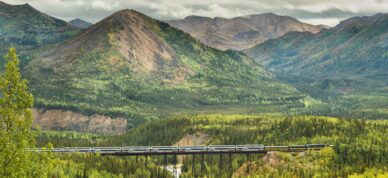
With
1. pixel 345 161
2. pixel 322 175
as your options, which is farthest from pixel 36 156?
pixel 345 161

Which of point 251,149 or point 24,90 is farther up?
point 24,90

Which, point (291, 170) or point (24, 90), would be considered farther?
point (291, 170)

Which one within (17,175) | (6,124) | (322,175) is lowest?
(322,175)

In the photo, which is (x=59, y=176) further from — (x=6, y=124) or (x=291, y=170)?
(x=6, y=124)

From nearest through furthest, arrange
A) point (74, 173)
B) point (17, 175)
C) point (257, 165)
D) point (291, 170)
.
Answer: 1. point (17, 175)
2. point (74, 173)
3. point (291, 170)
4. point (257, 165)

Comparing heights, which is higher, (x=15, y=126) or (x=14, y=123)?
(x=14, y=123)

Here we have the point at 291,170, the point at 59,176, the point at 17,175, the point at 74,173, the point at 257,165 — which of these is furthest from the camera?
the point at 257,165
